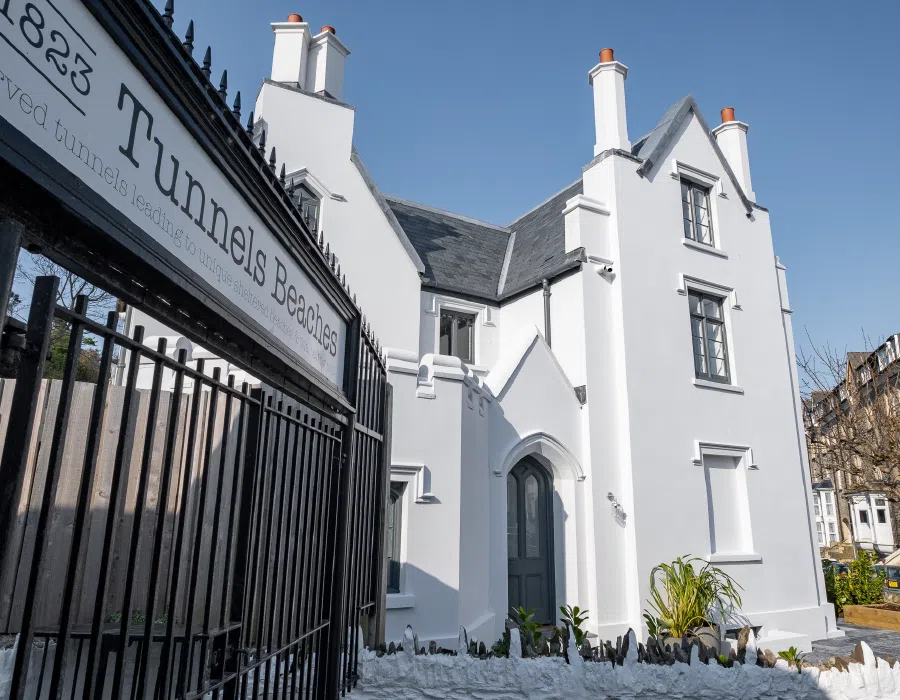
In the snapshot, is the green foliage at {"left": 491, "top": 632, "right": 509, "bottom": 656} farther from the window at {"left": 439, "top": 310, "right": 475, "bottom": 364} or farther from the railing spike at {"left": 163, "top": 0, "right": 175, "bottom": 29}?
the window at {"left": 439, "top": 310, "right": 475, "bottom": 364}

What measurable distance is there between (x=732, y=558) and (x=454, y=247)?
8.76m

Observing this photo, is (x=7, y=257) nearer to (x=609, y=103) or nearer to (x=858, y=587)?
(x=609, y=103)

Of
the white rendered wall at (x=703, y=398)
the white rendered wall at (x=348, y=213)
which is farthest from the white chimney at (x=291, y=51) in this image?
the white rendered wall at (x=703, y=398)

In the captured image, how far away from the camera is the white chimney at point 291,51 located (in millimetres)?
12594

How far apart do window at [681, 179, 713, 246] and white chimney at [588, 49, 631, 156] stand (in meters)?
2.02

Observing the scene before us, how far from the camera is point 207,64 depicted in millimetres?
1999

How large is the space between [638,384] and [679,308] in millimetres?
2220

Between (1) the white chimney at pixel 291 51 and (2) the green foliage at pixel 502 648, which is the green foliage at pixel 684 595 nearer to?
(2) the green foliage at pixel 502 648

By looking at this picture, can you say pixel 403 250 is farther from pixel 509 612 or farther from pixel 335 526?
pixel 335 526

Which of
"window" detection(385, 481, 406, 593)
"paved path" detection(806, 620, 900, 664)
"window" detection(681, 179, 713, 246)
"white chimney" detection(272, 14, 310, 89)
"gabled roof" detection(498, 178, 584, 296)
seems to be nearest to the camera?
"window" detection(385, 481, 406, 593)

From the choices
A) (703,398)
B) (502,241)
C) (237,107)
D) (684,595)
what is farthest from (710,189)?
(237,107)

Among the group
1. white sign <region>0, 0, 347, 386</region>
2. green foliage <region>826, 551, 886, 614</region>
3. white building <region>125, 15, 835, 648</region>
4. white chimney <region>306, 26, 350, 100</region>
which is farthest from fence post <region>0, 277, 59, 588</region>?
green foliage <region>826, 551, 886, 614</region>

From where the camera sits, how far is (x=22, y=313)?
163 centimetres

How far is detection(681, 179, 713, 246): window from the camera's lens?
14281mm
